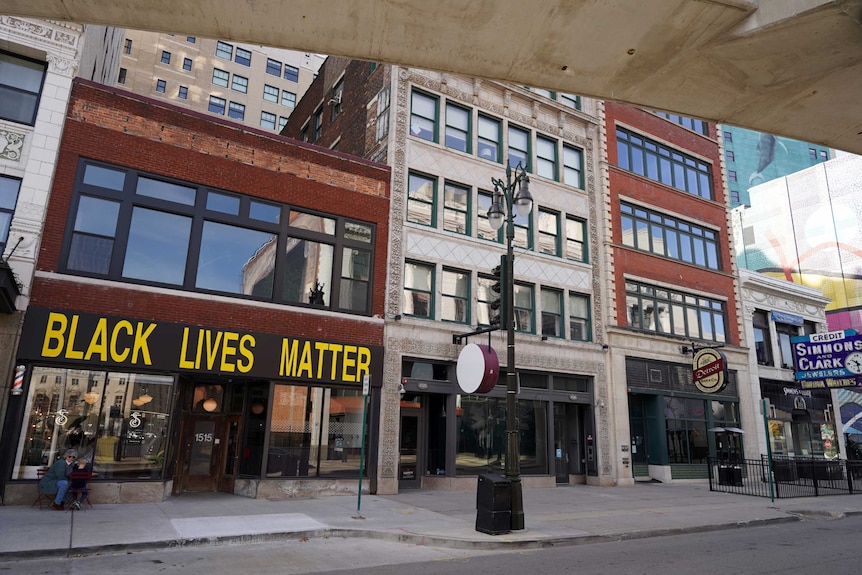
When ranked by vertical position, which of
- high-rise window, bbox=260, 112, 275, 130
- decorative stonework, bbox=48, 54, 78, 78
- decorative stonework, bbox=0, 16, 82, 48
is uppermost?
high-rise window, bbox=260, 112, 275, 130

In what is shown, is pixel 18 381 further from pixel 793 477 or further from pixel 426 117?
pixel 793 477

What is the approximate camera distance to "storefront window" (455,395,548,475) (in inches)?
764

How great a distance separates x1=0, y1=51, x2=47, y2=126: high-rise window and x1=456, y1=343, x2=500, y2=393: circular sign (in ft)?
40.1

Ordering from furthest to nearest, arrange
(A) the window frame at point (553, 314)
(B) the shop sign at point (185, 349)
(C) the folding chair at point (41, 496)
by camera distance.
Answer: (A) the window frame at point (553, 314) < (B) the shop sign at point (185, 349) < (C) the folding chair at point (41, 496)

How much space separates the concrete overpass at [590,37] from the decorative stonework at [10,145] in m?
12.2

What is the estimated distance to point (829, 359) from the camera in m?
26.7

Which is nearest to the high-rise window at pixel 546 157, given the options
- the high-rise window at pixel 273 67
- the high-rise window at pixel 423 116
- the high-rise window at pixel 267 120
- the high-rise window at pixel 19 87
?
the high-rise window at pixel 423 116

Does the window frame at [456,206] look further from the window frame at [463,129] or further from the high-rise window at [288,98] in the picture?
the high-rise window at [288,98]

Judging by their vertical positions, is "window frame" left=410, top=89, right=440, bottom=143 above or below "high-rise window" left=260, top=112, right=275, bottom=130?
below

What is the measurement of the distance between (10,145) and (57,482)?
7969mm

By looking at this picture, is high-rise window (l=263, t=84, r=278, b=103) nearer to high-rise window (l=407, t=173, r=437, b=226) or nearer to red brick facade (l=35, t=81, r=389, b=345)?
high-rise window (l=407, t=173, r=437, b=226)

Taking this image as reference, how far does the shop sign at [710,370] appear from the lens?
21922 mm

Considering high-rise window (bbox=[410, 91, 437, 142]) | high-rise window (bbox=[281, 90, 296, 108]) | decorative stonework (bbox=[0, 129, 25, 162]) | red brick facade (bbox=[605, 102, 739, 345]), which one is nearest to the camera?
decorative stonework (bbox=[0, 129, 25, 162])

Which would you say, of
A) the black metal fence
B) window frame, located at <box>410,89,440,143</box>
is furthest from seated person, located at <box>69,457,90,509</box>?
the black metal fence
